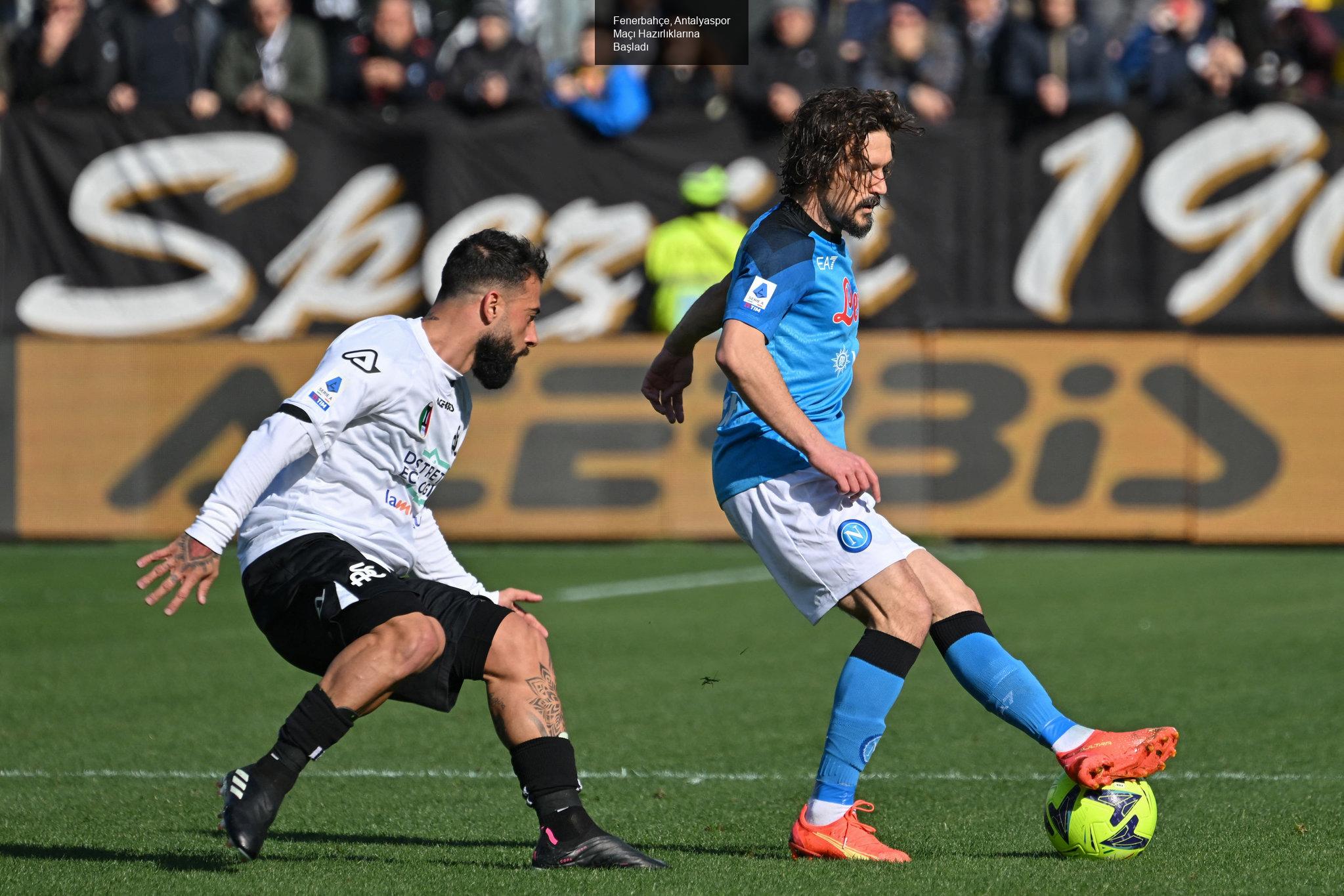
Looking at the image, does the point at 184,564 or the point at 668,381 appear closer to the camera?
the point at 184,564

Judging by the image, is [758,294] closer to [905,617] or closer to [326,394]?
[905,617]

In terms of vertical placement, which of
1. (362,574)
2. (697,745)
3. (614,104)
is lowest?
(697,745)

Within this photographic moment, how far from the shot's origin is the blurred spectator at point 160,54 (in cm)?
1560

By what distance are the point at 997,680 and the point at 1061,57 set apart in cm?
1077

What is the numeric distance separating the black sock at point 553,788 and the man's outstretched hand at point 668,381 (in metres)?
1.14

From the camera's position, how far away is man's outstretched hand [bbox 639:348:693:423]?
570 cm

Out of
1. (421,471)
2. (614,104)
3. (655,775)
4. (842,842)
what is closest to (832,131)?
(421,471)

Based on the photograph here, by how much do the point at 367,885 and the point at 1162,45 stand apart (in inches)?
479

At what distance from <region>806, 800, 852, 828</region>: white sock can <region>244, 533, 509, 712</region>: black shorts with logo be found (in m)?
0.98

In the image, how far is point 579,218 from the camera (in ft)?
49.7

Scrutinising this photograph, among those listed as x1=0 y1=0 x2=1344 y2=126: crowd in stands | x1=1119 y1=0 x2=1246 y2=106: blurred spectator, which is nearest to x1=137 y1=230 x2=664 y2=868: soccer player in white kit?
x1=0 y1=0 x2=1344 y2=126: crowd in stands

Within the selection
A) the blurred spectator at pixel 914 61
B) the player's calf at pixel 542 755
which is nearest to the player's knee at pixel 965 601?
the player's calf at pixel 542 755

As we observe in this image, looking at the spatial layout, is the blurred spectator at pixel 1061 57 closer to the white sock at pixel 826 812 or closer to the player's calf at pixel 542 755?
the white sock at pixel 826 812

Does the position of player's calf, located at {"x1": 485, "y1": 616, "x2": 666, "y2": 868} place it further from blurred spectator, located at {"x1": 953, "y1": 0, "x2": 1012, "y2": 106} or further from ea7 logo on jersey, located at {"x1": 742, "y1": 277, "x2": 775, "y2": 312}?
blurred spectator, located at {"x1": 953, "y1": 0, "x2": 1012, "y2": 106}
